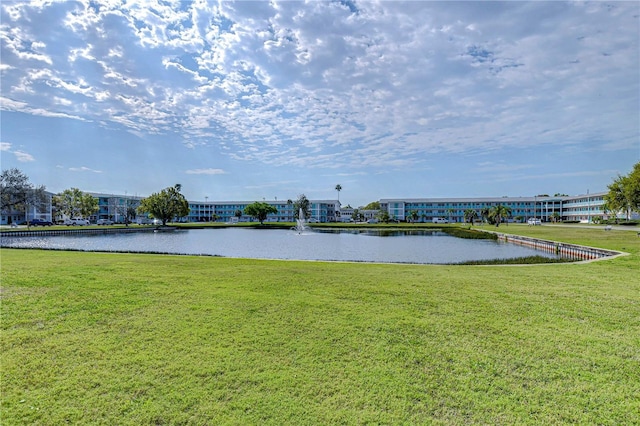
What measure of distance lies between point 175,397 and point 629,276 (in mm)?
11050

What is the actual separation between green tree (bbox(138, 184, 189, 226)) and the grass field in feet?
204

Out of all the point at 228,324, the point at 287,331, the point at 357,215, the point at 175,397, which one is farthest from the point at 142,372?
the point at 357,215

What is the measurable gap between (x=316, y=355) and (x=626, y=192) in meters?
50.0

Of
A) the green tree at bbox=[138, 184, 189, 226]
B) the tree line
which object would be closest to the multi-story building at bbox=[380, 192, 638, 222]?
the tree line

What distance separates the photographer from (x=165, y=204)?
6562 cm

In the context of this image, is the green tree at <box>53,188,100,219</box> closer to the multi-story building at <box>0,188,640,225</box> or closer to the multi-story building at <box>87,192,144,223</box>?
the multi-story building at <box>0,188,640,225</box>

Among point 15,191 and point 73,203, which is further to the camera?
point 73,203

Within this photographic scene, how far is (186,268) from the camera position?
10133 mm

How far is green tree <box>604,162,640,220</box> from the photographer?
1522 inches

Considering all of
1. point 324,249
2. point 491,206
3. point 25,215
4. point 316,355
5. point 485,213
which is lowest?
point 324,249

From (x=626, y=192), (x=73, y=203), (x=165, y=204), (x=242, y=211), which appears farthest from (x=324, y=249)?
(x=242, y=211)

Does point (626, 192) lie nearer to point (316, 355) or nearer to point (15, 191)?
point (316, 355)

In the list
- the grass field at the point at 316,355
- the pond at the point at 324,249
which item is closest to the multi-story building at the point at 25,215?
the pond at the point at 324,249

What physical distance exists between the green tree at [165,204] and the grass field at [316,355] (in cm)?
6229
